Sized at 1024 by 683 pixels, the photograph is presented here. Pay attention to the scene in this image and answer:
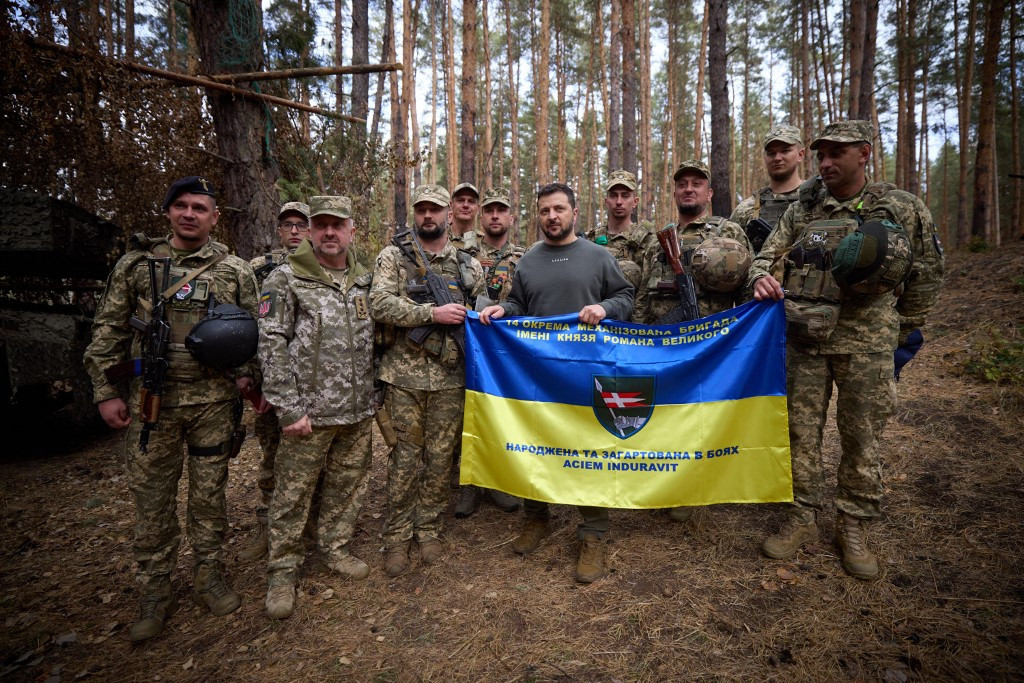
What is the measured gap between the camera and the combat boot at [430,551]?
369 centimetres

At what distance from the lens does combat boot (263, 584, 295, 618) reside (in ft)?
10.4

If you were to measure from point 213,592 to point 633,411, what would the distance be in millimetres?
3272

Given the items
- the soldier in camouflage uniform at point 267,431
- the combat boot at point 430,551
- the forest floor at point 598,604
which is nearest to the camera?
the forest floor at point 598,604

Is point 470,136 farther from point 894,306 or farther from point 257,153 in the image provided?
point 894,306

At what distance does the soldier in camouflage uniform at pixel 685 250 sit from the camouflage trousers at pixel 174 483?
3537 millimetres

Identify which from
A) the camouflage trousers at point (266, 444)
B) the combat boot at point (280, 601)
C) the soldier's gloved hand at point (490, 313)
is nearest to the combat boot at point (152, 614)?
the combat boot at point (280, 601)

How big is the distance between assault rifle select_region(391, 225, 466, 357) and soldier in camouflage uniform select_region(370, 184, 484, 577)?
3 cm

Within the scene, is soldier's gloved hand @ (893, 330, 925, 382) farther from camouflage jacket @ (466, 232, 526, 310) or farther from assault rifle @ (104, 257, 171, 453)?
assault rifle @ (104, 257, 171, 453)

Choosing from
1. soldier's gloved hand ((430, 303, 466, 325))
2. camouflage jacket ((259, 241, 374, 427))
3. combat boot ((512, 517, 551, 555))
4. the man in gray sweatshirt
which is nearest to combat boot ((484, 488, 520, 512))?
combat boot ((512, 517, 551, 555))

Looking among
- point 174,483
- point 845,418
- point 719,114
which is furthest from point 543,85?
point 174,483

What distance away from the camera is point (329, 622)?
314 centimetres

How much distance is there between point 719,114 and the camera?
8.83 metres

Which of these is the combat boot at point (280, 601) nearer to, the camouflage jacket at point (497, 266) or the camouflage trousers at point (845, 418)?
the camouflage jacket at point (497, 266)

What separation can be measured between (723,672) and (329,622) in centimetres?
246
